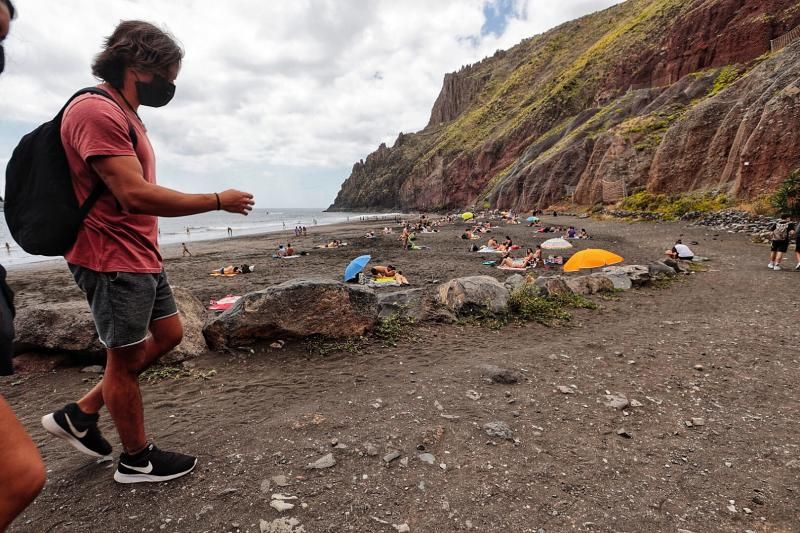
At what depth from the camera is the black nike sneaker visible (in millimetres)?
2430

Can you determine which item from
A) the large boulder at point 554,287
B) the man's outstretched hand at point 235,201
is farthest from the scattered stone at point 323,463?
the large boulder at point 554,287

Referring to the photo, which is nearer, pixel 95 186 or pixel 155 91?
pixel 95 186

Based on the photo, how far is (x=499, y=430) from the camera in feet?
10.5

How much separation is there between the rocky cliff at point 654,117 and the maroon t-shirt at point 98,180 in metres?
26.2

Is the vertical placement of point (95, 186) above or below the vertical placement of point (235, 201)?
above

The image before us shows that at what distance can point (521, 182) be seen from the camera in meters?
50.5

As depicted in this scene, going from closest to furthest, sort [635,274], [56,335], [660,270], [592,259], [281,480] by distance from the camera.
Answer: [281,480] → [56,335] → [635,274] → [660,270] → [592,259]

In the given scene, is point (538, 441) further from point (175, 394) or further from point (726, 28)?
point (726, 28)

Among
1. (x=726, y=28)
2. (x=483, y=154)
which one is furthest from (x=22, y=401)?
(x=483, y=154)

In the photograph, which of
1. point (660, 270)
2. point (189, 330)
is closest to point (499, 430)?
point (189, 330)

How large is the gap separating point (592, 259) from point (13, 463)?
12.0m

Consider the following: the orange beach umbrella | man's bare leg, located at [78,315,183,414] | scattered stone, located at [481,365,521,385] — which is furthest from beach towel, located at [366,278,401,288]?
man's bare leg, located at [78,315,183,414]

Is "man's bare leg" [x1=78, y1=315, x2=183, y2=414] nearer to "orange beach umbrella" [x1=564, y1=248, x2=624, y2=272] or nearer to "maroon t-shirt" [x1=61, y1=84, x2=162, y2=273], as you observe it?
"maroon t-shirt" [x1=61, y1=84, x2=162, y2=273]

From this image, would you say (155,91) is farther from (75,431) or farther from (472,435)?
(472,435)
